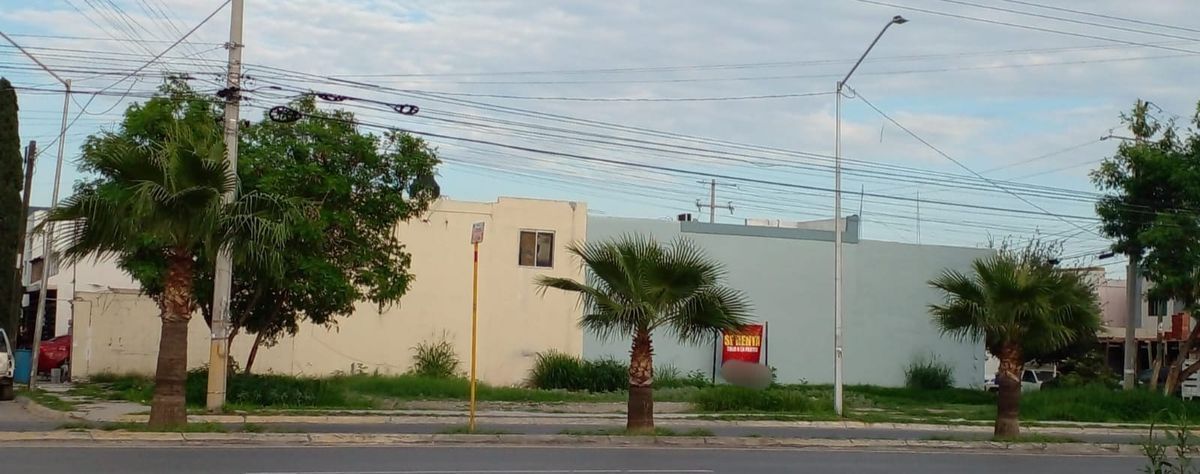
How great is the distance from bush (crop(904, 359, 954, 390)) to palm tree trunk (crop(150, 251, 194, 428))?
31295 millimetres

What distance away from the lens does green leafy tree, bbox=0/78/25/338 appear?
117 ft

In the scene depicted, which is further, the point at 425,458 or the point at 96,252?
the point at 96,252

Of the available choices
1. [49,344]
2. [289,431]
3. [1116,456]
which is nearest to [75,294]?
[49,344]

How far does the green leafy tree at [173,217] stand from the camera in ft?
61.8

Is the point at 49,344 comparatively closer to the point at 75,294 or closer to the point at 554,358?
the point at 75,294

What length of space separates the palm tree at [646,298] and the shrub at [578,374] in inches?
739

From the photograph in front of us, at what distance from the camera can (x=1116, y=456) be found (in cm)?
2227

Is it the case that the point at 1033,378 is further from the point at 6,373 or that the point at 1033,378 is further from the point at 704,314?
the point at 6,373

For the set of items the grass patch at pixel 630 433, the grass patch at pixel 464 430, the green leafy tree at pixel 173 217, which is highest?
the green leafy tree at pixel 173 217

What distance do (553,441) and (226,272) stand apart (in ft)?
24.4

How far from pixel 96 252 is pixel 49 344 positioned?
24.0 metres

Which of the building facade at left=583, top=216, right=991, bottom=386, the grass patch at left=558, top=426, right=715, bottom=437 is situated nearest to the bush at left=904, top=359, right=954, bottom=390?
the building facade at left=583, top=216, right=991, bottom=386

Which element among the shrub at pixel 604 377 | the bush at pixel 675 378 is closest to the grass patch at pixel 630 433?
the shrub at pixel 604 377

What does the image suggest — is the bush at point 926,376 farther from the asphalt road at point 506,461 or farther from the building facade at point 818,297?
the asphalt road at point 506,461
